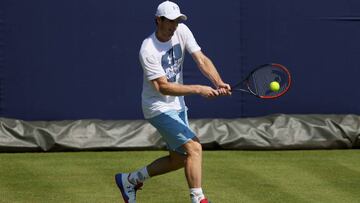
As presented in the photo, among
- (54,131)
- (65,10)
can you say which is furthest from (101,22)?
(54,131)

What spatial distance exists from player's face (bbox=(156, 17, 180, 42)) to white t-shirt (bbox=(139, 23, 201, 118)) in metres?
0.05

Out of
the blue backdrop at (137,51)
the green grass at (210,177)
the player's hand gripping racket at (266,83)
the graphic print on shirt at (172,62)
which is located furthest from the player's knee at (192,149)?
the blue backdrop at (137,51)

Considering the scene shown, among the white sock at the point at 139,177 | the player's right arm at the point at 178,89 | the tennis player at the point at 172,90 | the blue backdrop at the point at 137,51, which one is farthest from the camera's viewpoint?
the blue backdrop at the point at 137,51

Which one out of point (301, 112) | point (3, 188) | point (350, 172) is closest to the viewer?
point (3, 188)

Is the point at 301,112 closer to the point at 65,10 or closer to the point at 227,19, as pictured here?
the point at 227,19

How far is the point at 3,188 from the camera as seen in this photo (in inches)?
353

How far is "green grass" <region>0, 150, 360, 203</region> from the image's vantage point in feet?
28.0

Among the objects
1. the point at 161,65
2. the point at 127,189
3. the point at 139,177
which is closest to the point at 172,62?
the point at 161,65

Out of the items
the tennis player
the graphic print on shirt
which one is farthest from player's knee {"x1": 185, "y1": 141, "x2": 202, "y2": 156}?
the graphic print on shirt

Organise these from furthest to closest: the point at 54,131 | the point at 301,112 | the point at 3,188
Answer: the point at 301,112 → the point at 54,131 → the point at 3,188

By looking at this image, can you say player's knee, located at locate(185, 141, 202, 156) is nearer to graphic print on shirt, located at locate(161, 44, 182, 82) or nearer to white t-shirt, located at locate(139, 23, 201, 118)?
white t-shirt, located at locate(139, 23, 201, 118)

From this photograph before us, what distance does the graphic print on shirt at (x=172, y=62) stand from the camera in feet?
25.3

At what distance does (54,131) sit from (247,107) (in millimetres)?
2562

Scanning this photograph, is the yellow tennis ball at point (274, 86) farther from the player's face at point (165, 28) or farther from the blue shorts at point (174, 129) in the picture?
the player's face at point (165, 28)
